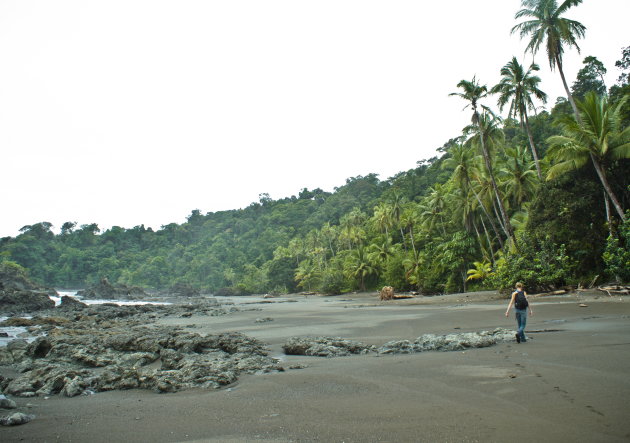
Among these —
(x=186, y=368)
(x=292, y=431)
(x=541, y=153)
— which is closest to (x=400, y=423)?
(x=292, y=431)

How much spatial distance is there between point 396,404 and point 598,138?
72.2 feet

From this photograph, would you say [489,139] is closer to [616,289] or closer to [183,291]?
[616,289]

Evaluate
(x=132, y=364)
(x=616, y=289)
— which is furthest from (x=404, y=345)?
(x=616, y=289)

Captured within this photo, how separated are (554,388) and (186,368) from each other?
6.19 meters

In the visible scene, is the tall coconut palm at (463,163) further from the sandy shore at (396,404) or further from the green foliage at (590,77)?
the green foliage at (590,77)

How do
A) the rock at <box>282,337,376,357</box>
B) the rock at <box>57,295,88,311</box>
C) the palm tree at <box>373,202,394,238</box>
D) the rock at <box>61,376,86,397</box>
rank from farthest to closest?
1. the palm tree at <box>373,202,394,238</box>
2. the rock at <box>57,295,88,311</box>
3. the rock at <box>282,337,376,357</box>
4. the rock at <box>61,376,86,397</box>

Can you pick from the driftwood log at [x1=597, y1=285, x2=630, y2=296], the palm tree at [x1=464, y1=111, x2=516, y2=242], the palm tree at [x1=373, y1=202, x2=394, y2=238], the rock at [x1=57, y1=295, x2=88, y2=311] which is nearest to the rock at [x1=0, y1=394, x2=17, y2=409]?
the driftwood log at [x1=597, y1=285, x2=630, y2=296]

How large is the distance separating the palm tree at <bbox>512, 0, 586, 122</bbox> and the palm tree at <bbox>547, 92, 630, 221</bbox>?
326cm

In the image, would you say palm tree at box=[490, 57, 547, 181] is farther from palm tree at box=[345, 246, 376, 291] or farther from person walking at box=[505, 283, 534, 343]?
palm tree at box=[345, 246, 376, 291]

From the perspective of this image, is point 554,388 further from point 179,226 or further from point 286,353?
point 179,226

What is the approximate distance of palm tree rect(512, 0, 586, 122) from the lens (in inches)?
939

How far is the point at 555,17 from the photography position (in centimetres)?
2416

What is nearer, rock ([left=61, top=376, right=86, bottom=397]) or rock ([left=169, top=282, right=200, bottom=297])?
rock ([left=61, top=376, right=86, bottom=397])

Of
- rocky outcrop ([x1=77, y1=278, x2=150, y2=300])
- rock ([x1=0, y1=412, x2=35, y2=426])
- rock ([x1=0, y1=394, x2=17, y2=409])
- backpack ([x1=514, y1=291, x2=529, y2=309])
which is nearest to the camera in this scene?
rock ([x1=0, y1=412, x2=35, y2=426])
